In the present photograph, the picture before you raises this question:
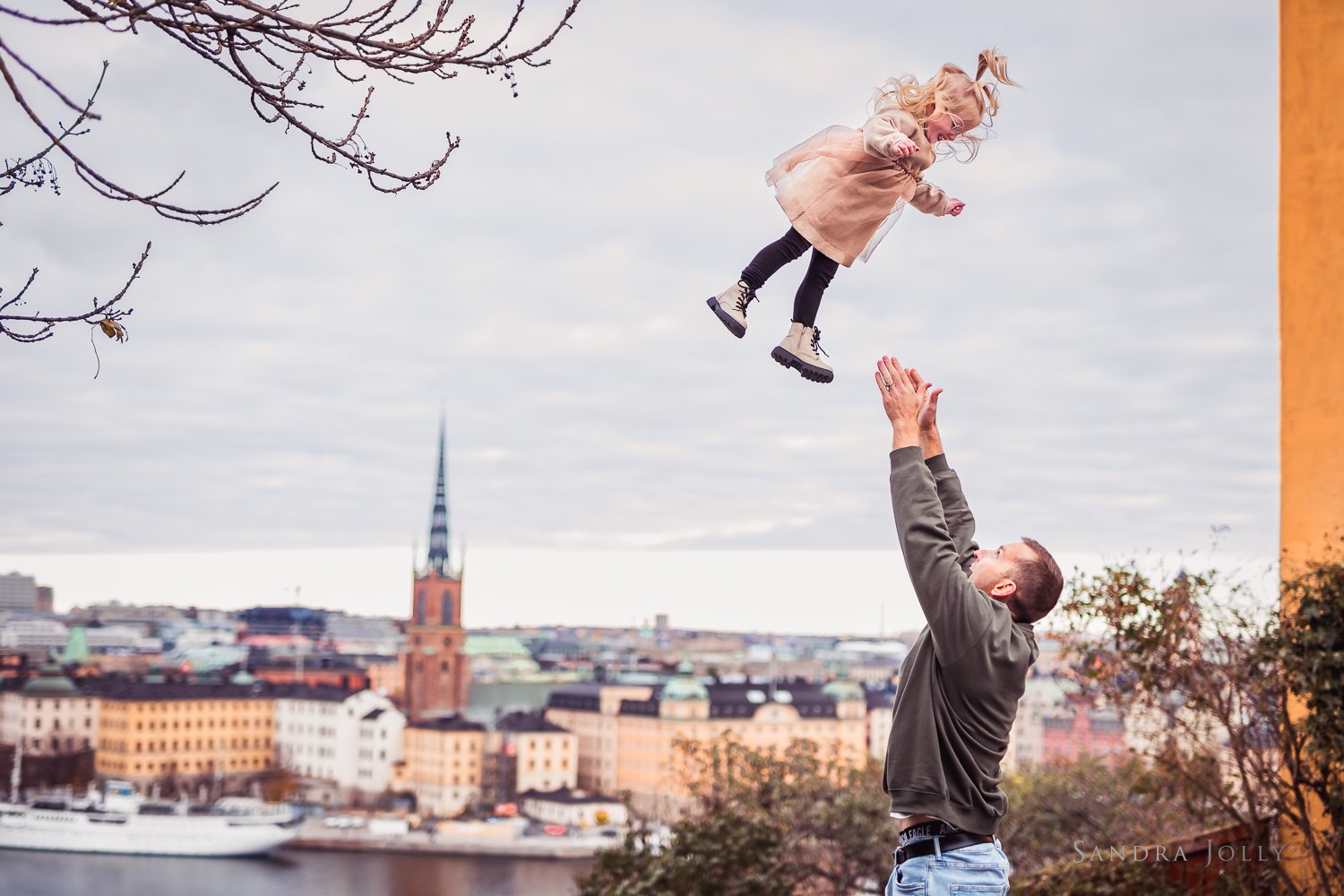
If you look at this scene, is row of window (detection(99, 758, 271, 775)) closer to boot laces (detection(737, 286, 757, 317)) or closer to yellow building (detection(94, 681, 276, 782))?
yellow building (detection(94, 681, 276, 782))

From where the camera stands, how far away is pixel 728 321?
1729 mm

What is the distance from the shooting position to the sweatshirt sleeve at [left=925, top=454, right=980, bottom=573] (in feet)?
6.19

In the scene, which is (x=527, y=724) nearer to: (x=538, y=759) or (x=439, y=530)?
(x=538, y=759)

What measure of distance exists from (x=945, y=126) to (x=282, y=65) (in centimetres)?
105

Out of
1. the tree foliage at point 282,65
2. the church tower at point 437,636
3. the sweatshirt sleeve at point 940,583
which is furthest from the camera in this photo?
the church tower at point 437,636

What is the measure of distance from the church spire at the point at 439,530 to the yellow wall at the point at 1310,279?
29618 millimetres

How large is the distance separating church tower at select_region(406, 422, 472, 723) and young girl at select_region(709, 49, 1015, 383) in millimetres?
33193

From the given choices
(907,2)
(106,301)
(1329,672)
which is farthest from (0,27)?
(1329,672)

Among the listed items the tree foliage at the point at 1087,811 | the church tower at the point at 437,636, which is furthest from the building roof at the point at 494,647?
the tree foliage at the point at 1087,811

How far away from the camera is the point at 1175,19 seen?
5145 mm

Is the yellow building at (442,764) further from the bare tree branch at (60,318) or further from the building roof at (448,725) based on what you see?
the bare tree branch at (60,318)

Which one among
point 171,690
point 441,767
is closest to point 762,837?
point 441,767

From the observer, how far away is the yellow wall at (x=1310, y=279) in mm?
4465

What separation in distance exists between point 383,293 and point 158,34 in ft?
96.0
